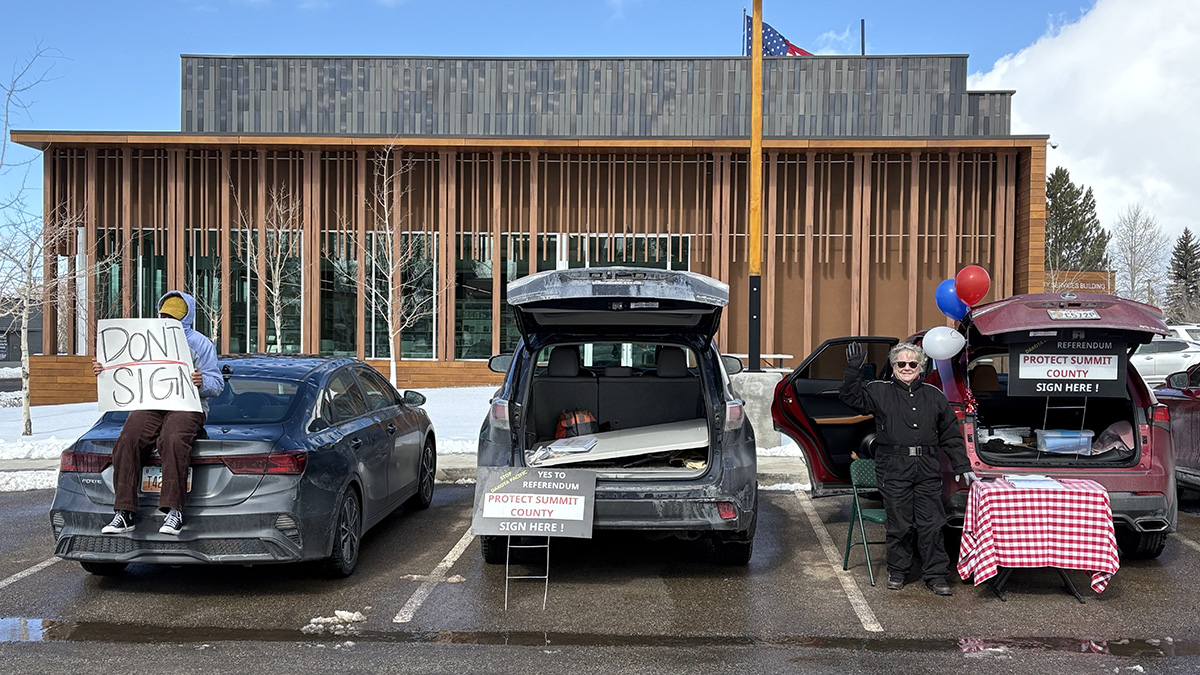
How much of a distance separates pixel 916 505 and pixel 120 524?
4.84m

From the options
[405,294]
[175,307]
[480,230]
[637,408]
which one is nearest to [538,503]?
[637,408]

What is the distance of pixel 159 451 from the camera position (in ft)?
17.9

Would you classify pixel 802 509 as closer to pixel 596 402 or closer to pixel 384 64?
pixel 596 402

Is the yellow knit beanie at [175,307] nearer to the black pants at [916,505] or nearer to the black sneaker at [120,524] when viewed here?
the black sneaker at [120,524]

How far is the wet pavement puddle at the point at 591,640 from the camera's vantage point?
15.9 feet

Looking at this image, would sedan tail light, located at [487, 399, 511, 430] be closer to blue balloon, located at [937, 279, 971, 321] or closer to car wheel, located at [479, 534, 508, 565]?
car wheel, located at [479, 534, 508, 565]

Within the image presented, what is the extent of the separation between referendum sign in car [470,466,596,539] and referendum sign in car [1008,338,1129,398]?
305cm

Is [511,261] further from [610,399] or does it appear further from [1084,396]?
[1084,396]

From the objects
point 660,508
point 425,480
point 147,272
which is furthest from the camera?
point 147,272

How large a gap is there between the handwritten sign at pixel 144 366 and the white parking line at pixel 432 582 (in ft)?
5.71

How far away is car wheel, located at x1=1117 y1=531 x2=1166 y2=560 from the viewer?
6.52 metres

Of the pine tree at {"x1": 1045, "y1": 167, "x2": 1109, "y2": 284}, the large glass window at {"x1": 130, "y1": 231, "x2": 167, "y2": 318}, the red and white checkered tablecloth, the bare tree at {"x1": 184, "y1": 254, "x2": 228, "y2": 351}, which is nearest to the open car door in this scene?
the red and white checkered tablecloth

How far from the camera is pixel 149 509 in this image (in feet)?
18.1

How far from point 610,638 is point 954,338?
308cm
